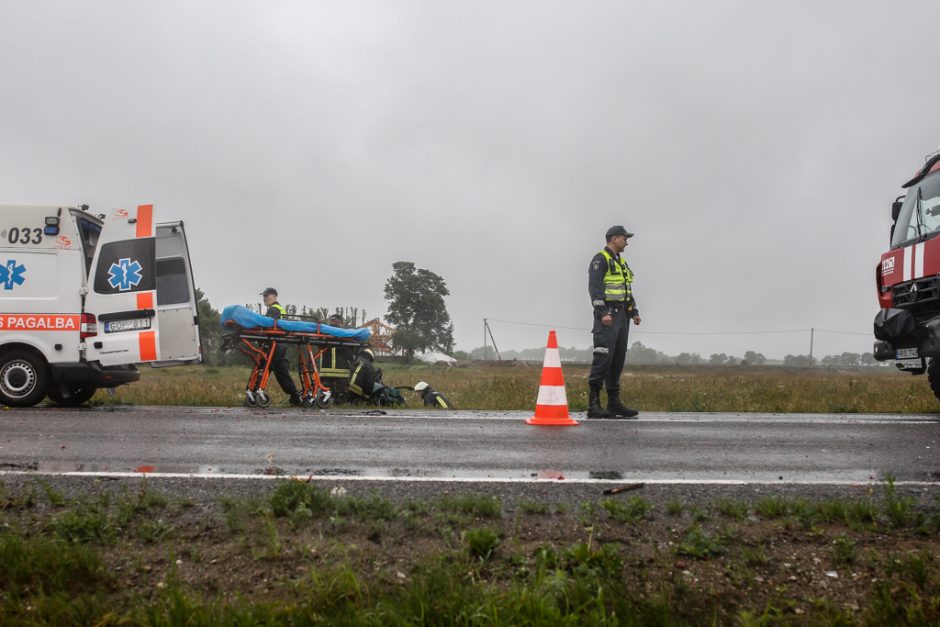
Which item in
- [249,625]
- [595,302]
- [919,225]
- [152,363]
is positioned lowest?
[249,625]

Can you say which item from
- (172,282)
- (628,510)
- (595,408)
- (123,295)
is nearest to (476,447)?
(628,510)

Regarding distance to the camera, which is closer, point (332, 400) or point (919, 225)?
point (919, 225)

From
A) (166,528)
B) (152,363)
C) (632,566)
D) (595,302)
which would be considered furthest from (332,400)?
(632,566)

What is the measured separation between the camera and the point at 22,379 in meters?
9.53

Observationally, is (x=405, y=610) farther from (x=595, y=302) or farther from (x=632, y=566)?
(x=595, y=302)

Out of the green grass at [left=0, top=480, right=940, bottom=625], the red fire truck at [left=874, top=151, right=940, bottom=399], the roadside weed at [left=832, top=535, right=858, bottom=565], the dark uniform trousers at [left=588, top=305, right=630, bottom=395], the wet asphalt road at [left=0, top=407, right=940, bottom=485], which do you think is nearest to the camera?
the green grass at [left=0, top=480, right=940, bottom=625]

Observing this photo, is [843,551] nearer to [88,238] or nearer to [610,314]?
[610,314]

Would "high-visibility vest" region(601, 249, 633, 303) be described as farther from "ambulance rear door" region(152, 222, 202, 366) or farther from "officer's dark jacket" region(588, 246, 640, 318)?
"ambulance rear door" region(152, 222, 202, 366)

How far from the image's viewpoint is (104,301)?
32.0 ft

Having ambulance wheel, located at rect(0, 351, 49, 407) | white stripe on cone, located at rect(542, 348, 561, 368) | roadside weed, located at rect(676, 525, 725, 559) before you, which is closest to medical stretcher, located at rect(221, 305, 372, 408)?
ambulance wheel, located at rect(0, 351, 49, 407)

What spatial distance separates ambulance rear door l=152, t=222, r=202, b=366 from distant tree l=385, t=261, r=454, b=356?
195 ft

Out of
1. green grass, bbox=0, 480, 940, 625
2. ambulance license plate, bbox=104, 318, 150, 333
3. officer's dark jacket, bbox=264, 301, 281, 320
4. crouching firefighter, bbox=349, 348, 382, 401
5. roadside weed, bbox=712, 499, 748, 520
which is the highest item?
officer's dark jacket, bbox=264, 301, 281, 320

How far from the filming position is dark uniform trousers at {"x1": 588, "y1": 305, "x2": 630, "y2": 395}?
8461mm

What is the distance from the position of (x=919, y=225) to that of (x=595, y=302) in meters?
4.10
